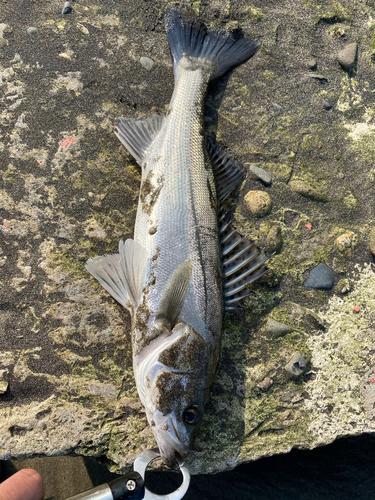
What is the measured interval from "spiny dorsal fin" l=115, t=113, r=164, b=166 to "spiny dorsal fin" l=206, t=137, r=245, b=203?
0.52m

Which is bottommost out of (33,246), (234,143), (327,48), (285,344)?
(285,344)

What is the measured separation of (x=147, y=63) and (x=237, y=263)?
215 centimetres

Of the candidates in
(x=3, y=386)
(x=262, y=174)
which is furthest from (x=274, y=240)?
(x=3, y=386)

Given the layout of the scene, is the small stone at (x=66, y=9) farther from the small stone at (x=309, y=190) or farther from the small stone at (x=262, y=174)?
the small stone at (x=309, y=190)

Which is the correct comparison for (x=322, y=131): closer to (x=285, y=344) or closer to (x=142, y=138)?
(x=142, y=138)

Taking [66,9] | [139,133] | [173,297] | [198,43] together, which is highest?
[66,9]

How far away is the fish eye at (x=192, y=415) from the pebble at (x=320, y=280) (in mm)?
1518

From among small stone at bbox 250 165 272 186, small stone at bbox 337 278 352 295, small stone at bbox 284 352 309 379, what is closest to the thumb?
small stone at bbox 284 352 309 379

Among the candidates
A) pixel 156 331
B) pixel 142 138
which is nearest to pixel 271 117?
pixel 142 138

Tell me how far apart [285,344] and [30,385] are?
6.72 feet

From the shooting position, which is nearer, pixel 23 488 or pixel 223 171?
pixel 23 488

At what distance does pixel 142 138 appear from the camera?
341cm

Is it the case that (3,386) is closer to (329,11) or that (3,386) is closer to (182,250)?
(182,250)

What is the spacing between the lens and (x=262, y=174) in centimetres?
373
